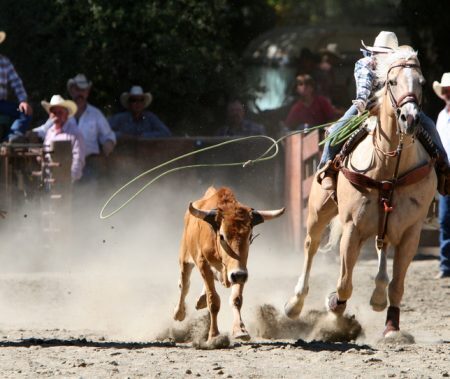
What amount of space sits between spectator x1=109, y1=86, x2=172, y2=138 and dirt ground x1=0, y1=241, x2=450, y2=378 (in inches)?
80.8

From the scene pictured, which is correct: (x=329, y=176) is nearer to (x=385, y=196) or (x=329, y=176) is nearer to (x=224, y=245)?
(x=385, y=196)

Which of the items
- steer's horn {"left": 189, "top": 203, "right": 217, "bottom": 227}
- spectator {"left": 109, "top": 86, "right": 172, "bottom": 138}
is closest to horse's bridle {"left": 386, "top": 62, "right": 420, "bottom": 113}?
steer's horn {"left": 189, "top": 203, "right": 217, "bottom": 227}

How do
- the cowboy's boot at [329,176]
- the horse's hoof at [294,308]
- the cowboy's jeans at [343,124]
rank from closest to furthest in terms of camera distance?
the cowboy's jeans at [343,124], the cowboy's boot at [329,176], the horse's hoof at [294,308]

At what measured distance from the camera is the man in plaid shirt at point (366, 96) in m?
9.77

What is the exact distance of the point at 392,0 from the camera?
3272 cm

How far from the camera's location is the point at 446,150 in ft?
47.3

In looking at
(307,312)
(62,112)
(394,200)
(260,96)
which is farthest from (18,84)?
(260,96)

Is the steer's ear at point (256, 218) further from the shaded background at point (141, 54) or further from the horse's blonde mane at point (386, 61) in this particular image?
the shaded background at point (141, 54)

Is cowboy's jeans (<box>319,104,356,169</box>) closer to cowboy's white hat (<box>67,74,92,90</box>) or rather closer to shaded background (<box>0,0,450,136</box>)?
cowboy's white hat (<box>67,74,92,90</box>)

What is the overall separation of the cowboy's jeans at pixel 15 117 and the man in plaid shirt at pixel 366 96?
167 inches

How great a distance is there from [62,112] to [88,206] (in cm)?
113

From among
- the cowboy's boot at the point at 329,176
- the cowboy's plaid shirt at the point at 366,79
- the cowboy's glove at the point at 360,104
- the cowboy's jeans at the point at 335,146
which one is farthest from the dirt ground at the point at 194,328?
the cowboy's plaid shirt at the point at 366,79

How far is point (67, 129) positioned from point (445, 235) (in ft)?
14.7

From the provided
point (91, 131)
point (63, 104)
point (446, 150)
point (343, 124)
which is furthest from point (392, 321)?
point (91, 131)
